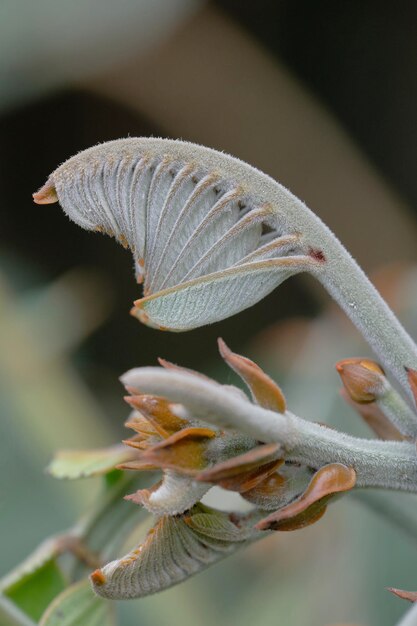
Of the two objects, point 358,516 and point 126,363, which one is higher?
point 126,363

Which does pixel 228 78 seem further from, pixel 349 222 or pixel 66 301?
pixel 66 301

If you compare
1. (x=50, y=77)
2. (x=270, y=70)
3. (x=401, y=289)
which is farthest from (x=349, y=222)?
(x=401, y=289)

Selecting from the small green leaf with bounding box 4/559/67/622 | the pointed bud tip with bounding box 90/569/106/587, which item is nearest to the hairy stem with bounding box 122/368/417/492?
the pointed bud tip with bounding box 90/569/106/587

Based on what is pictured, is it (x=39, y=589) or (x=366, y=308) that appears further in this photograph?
(x=39, y=589)

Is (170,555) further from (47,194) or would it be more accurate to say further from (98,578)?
(47,194)

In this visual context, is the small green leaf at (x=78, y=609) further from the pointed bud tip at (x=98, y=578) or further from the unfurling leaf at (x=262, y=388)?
the unfurling leaf at (x=262, y=388)

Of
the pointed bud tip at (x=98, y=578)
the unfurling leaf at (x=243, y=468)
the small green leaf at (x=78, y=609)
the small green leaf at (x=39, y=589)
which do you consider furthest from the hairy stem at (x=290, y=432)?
the small green leaf at (x=39, y=589)

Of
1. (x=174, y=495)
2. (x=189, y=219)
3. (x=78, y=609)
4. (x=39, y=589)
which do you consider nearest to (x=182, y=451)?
(x=174, y=495)
